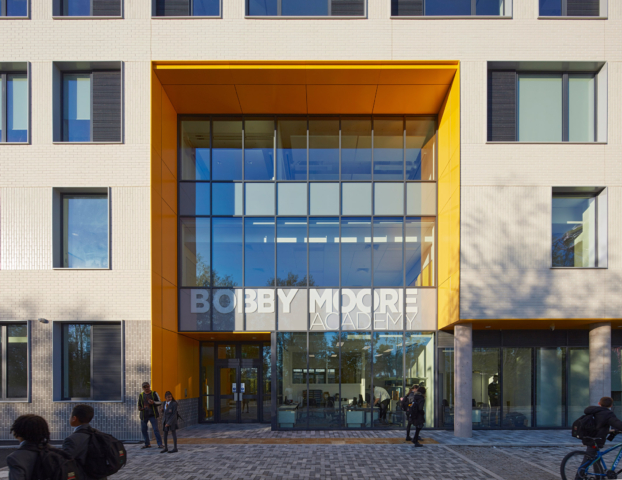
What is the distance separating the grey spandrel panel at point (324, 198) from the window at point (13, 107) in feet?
27.0

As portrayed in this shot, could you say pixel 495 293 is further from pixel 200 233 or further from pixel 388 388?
pixel 200 233

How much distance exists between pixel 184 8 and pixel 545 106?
1069 centimetres

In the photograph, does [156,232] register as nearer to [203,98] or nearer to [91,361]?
[91,361]

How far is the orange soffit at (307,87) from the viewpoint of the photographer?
42.5ft

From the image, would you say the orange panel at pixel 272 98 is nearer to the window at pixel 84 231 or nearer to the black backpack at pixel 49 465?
the window at pixel 84 231

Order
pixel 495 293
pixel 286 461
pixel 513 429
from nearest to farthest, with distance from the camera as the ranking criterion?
pixel 286 461 → pixel 495 293 → pixel 513 429

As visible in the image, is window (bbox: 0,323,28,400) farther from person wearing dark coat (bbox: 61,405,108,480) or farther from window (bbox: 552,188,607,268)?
window (bbox: 552,188,607,268)

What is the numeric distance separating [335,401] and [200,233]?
6.58m

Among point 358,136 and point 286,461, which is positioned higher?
point 358,136

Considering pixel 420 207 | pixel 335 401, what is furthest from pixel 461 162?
pixel 335 401

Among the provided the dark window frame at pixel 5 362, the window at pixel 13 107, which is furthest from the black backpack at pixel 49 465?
the window at pixel 13 107

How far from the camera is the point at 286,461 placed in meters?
10.2

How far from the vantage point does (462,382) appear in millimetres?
12984

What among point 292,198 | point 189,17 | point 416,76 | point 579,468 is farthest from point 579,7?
point 579,468
